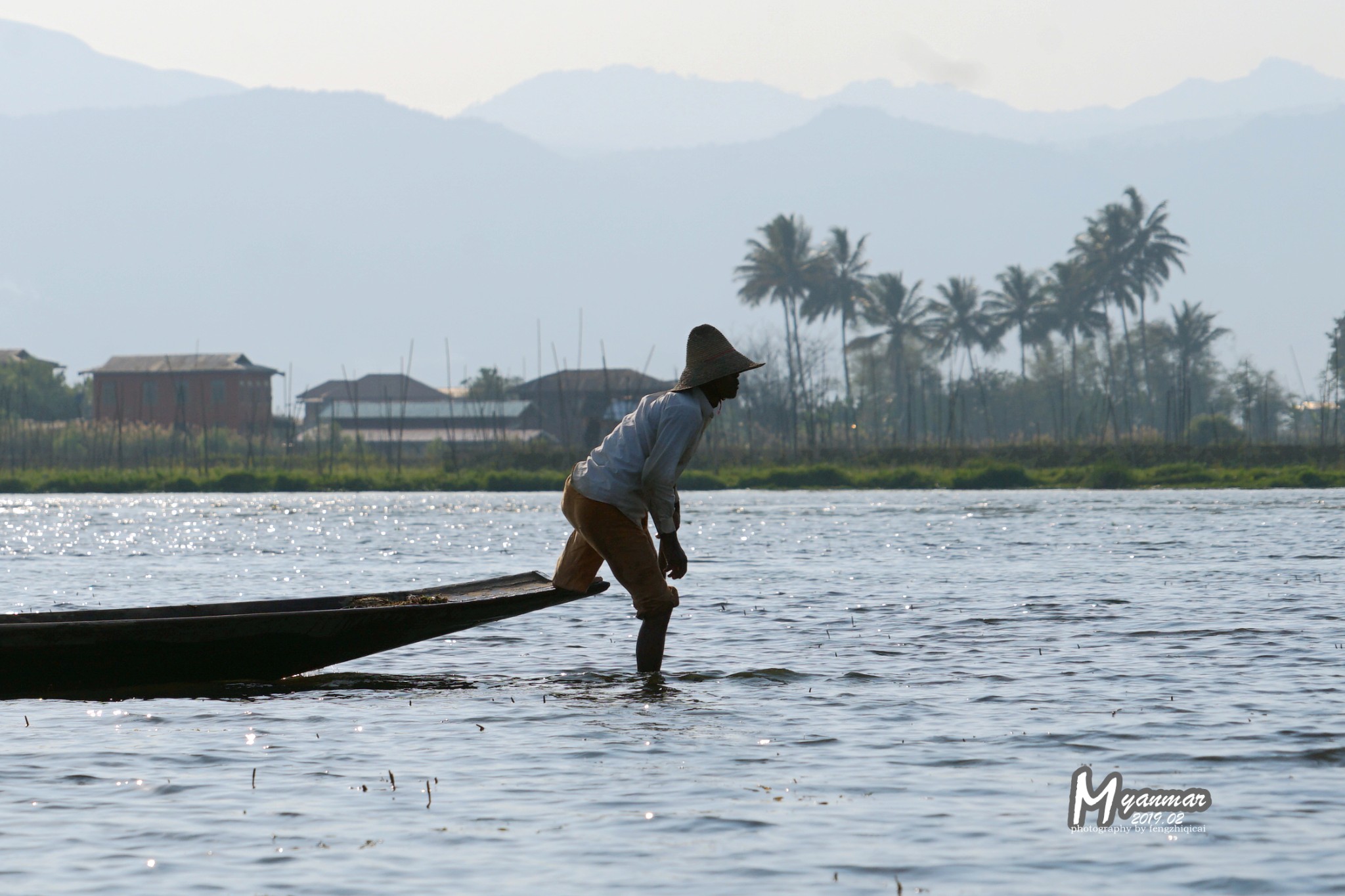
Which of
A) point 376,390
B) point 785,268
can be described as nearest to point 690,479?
point 785,268

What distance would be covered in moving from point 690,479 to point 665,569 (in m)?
38.0

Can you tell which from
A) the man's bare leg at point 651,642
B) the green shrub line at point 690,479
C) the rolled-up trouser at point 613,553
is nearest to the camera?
the rolled-up trouser at point 613,553

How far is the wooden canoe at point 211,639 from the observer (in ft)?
24.7

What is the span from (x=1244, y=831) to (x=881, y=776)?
1.35 metres

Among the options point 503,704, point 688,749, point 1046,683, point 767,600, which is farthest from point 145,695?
point 767,600

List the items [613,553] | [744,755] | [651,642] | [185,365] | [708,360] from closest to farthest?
[744,755] < [708,360] < [613,553] < [651,642] < [185,365]

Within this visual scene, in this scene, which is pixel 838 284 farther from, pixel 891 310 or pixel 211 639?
pixel 211 639

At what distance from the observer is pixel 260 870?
4.66 metres

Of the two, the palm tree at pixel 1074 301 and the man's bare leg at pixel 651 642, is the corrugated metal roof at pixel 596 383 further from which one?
the man's bare leg at pixel 651 642

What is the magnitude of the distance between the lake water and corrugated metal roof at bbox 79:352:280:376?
6298cm

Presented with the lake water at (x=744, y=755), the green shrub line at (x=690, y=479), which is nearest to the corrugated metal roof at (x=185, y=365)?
the green shrub line at (x=690, y=479)

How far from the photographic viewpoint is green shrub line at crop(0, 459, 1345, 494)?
44500mm

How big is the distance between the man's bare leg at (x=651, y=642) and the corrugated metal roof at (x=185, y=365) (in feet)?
225

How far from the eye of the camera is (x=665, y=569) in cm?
788
